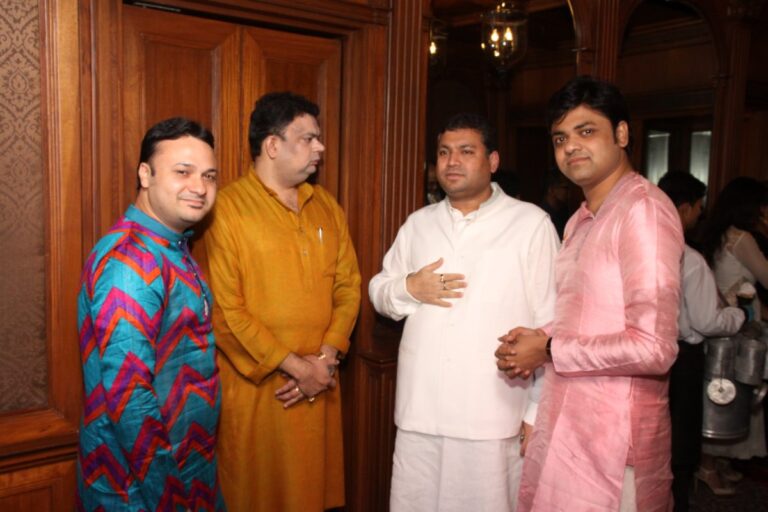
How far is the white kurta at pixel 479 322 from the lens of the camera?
93.4 inches

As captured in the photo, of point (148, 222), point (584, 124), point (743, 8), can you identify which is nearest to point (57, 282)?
point (148, 222)

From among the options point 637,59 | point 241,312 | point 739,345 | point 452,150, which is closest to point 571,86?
point 452,150

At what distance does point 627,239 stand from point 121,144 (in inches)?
62.9

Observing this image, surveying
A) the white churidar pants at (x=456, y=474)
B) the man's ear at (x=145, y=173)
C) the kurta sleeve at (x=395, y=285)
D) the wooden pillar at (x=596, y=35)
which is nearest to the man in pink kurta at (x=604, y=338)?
the white churidar pants at (x=456, y=474)

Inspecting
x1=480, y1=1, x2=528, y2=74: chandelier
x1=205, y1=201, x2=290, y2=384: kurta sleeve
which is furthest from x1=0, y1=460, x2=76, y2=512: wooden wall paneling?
x1=480, y1=1, x2=528, y2=74: chandelier

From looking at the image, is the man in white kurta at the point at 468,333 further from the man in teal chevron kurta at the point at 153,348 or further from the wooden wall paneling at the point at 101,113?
the wooden wall paneling at the point at 101,113

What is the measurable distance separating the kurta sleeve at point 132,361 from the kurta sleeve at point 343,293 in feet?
2.86

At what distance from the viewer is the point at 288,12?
2.62 meters

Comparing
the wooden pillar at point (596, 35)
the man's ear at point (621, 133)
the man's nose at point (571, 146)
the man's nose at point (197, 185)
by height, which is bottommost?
the man's nose at point (197, 185)

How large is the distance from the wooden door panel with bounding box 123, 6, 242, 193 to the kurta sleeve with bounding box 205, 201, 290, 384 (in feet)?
1.05

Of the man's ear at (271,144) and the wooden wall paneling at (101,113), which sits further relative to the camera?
the man's ear at (271,144)

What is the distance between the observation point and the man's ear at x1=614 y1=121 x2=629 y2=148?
211cm

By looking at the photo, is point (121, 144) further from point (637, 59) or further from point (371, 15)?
point (637, 59)

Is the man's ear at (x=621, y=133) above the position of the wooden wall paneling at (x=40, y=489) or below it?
above
